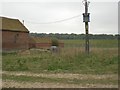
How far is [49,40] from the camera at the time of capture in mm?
63250

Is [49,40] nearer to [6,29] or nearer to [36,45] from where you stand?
[36,45]

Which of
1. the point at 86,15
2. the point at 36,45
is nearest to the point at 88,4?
the point at 86,15

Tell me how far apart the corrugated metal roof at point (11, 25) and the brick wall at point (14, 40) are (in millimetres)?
751

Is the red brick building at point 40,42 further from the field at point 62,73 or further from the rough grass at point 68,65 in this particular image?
the field at point 62,73

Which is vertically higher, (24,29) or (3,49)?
(24,29)

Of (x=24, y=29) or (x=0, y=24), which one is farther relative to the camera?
(x=24, y=29)

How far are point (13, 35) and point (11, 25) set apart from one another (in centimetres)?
228

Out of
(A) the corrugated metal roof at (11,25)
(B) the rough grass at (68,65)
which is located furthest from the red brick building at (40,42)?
(B) the rough grass at (68,65)

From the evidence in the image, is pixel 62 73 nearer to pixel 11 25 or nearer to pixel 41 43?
pixel 11 25

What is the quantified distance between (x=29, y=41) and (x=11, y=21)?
272 inches

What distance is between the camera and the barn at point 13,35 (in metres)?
44.0

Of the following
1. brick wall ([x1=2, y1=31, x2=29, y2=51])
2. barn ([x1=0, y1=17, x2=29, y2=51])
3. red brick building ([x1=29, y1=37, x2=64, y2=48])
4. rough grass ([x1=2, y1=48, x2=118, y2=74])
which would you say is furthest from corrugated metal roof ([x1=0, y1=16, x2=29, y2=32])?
rough grass ([x1=2, y1=48, x2=118, y2=74])

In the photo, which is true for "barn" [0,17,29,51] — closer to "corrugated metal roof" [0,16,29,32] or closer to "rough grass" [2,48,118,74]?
"corrugated metal roof" [0,16,29,32]

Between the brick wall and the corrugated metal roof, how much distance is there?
75 centimetres
